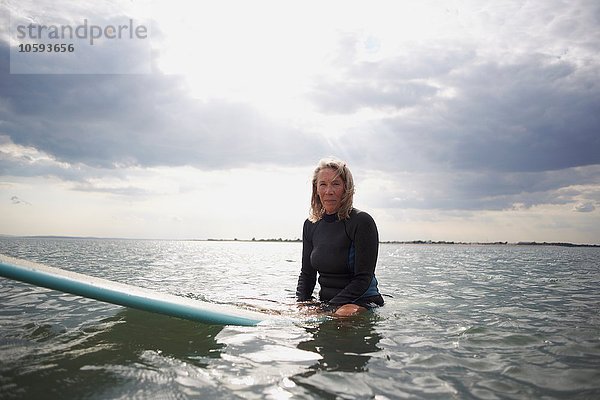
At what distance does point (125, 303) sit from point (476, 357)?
326 centimetres

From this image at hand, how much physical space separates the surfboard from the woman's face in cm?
181

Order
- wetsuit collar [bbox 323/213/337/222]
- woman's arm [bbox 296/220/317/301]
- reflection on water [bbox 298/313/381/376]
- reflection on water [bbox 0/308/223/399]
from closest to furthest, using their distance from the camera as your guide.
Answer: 1. reflection on water [bbox 0/308/223/399]
2. reflection on water [bbox 298/313/381/376]
3. wetsuit collar [bbox 323/213/337/222]
4. woman's arm [bbox 296/220/317/301]

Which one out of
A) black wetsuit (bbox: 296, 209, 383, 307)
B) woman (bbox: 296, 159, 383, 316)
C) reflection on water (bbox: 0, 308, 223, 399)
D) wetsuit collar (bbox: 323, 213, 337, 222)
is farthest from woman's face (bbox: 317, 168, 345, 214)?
reflection on water (bbox: 0, 308, 223, 399)

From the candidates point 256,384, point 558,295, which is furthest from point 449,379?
point 558,295

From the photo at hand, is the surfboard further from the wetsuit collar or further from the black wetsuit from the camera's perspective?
the wetsuit collar

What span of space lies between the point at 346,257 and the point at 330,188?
90 centimetres

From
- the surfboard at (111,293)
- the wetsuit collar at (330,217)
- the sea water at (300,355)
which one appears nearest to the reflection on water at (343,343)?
the sea water at (300,355)

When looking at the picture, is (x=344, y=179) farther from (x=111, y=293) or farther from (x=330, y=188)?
(x=111, y=293)

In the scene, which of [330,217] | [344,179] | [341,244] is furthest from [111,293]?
[344,179]

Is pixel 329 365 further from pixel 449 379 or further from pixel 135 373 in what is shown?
pixel 135 373

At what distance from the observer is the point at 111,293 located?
4.04 meters

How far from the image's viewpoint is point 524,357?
353 centimetres

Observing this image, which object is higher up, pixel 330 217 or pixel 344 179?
pixel 344 179

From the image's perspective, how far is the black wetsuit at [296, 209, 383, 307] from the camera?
504cm
